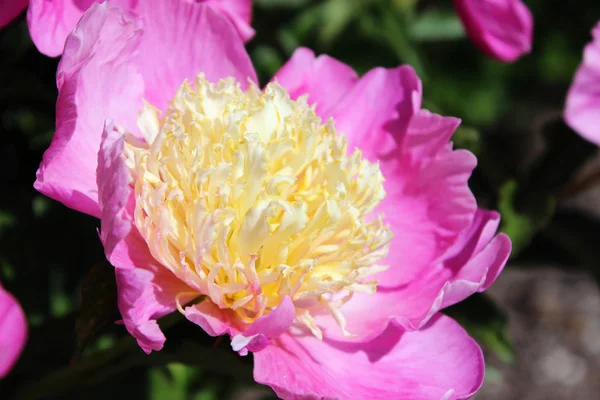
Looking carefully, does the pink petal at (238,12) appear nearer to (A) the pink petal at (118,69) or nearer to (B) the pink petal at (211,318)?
(A) the pink petal at (118,69)

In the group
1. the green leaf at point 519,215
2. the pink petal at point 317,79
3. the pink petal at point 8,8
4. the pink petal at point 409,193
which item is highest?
the pink petal at point 8,8

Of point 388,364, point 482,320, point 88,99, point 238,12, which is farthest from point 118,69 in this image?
point 482,320

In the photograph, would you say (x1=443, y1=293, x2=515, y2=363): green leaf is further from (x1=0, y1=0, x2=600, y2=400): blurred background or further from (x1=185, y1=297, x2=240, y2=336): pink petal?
(x1=185, y1=297, x2=240, y2=336): pink petal

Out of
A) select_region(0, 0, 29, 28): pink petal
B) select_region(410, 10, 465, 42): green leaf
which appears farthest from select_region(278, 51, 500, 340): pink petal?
select_region(410, 10, 465, 42): green leaf

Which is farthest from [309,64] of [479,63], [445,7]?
[479,63]

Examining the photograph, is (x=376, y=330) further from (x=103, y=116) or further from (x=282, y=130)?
(x=103, y=116)

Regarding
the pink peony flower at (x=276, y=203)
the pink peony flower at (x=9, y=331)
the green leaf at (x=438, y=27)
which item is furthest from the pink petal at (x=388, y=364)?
the green leaf at (x=438, y=27)

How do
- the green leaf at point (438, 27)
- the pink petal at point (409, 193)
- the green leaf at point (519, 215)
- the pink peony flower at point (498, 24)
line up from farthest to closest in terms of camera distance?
the green leaf at point (438, 27), the green leaf at point (519, 215), the pink peony flower at point (498, 24), the pink petal at point (409, 193)
